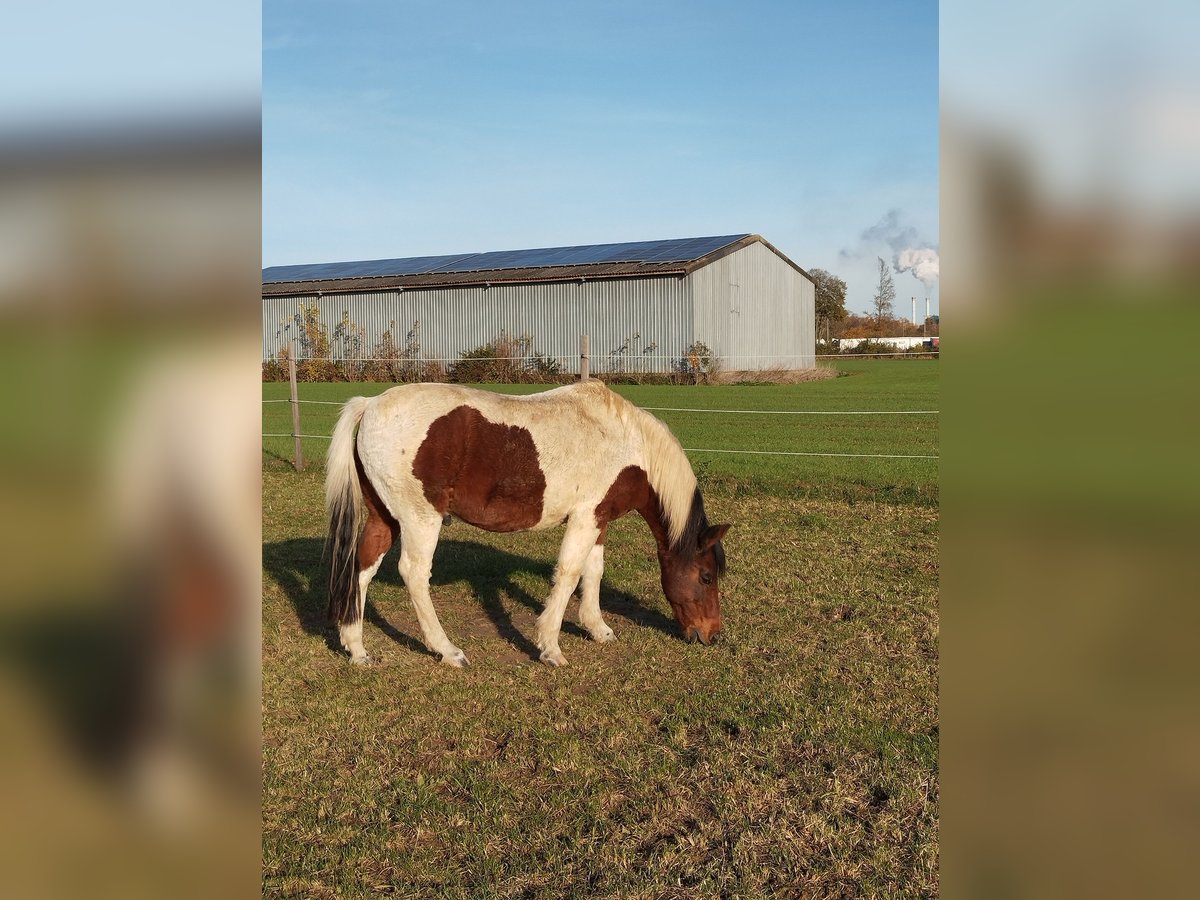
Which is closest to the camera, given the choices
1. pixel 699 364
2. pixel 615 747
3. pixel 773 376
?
pixel 615 747

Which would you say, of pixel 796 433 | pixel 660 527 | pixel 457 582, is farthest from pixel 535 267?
pixel 660 527

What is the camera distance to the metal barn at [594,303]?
31.5 metres

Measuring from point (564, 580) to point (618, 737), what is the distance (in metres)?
1.42

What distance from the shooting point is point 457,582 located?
7.24 meters

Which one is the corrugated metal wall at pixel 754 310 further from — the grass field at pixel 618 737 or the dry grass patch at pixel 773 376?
the grass field at pixel 618 737

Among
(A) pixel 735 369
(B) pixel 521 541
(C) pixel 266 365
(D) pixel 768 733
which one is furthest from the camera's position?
(A) pixel 735 369

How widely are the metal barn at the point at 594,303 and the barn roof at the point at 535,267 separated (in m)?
0.05

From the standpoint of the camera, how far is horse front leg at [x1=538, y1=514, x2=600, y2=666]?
5.40 m

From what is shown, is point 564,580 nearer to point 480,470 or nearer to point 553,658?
point 553,658

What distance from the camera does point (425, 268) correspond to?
37938 millimetres
